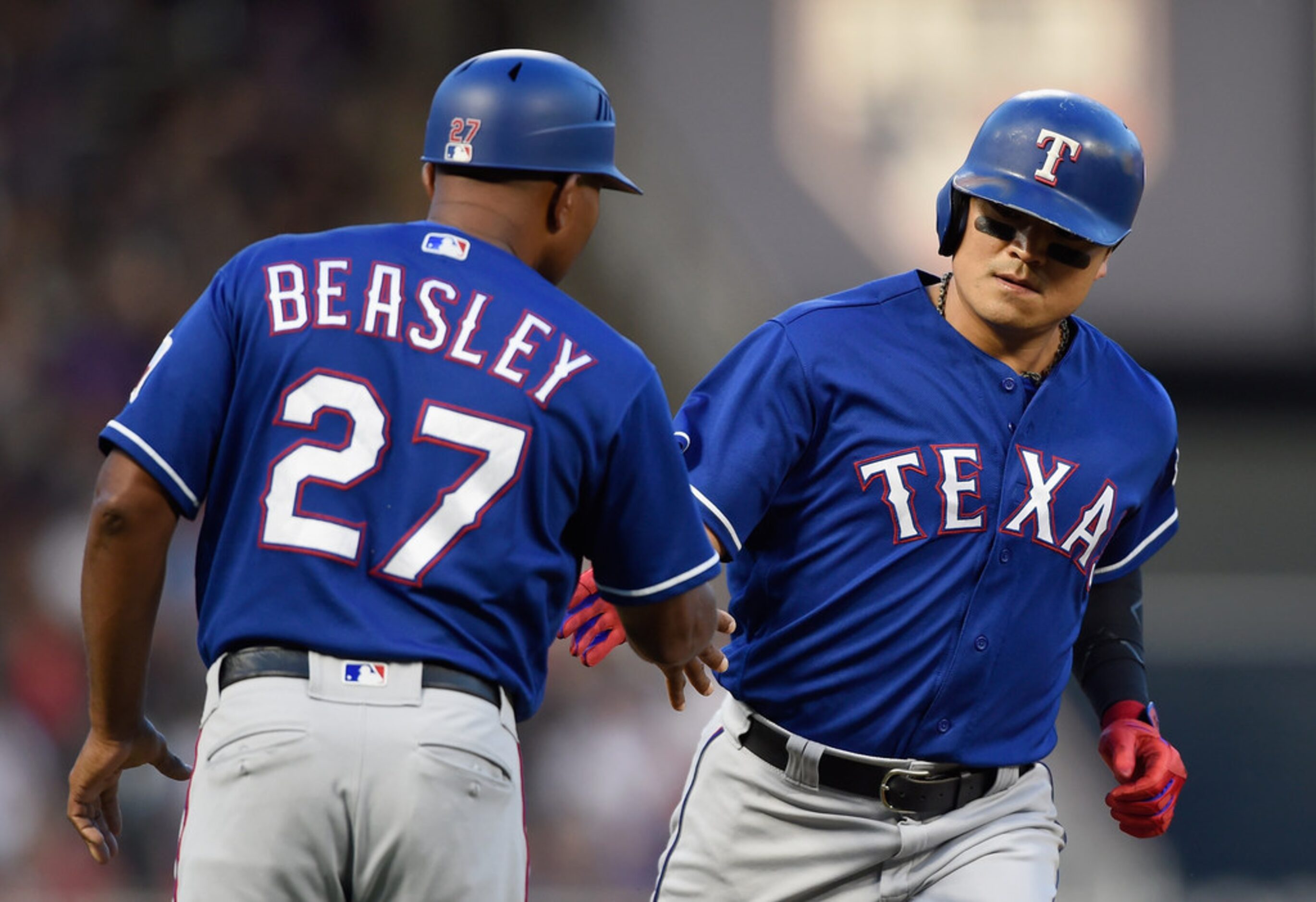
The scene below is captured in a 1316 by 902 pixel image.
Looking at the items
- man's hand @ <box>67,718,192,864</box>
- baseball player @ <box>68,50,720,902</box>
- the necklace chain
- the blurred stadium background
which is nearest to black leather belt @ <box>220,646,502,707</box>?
baseball player @ <box>68,50,720,902</box>

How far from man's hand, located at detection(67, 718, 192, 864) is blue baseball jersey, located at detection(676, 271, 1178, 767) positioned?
919 mm

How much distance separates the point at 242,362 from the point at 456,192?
0.40m

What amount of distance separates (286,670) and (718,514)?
0.85 meters

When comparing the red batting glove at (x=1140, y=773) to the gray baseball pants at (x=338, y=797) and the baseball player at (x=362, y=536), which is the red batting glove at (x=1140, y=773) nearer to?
the baseball player at (x=362, y=536)

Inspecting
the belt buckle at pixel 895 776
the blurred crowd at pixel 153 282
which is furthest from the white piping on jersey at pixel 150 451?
the blurred crowd at pixel 153 282

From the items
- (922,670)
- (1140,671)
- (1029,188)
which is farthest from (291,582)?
(1140,671)

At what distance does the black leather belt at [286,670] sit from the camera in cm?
215

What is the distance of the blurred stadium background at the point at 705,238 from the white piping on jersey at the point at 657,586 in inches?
181

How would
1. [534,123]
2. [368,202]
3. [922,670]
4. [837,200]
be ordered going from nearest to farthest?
[534,123] → [922,670] → [368,202] → [837,200]

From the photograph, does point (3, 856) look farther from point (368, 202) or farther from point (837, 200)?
point (837, 200)

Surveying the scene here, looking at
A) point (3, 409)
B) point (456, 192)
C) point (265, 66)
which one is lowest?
point (3, 409)

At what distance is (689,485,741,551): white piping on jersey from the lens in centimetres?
276

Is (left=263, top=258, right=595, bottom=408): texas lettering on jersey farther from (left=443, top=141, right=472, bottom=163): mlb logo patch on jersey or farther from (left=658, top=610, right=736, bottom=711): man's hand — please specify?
(left=658, top=610, right=736, bottom=711): man's hand

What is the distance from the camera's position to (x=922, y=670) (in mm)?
2838
